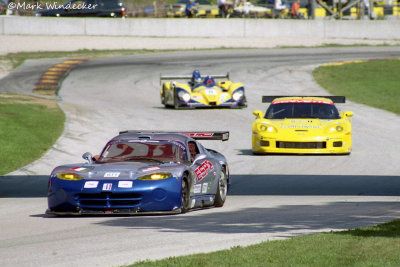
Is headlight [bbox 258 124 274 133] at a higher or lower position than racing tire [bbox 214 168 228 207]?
lower

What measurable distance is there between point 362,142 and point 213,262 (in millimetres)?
14507

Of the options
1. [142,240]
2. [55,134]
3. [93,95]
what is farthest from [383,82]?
[142,240]

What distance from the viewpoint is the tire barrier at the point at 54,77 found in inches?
1307

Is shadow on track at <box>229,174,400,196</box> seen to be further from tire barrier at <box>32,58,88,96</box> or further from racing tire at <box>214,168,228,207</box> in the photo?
tire barrier at <box>32,58,88,96</box>

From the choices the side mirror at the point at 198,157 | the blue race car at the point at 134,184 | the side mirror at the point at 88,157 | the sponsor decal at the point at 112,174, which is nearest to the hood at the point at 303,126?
the side mirror at the point at 198,157

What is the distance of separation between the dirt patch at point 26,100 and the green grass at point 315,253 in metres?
20.2

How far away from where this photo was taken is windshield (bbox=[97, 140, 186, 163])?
12.0 meters

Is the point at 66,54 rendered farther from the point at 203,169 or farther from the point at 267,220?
the point at 267,220

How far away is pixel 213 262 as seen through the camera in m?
7.30

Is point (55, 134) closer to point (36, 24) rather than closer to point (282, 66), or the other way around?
point (282, 66)

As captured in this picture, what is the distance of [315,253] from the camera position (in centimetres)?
765

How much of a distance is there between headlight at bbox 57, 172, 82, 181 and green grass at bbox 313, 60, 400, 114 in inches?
724

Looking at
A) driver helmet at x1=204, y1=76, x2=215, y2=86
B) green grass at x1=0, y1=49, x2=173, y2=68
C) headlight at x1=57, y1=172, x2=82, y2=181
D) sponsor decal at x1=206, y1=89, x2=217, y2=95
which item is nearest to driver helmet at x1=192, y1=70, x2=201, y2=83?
driver helmet at x1=204, y1=76, x2=215, y2=86

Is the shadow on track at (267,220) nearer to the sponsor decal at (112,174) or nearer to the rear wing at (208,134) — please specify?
the sponsor decal at (112,174)
